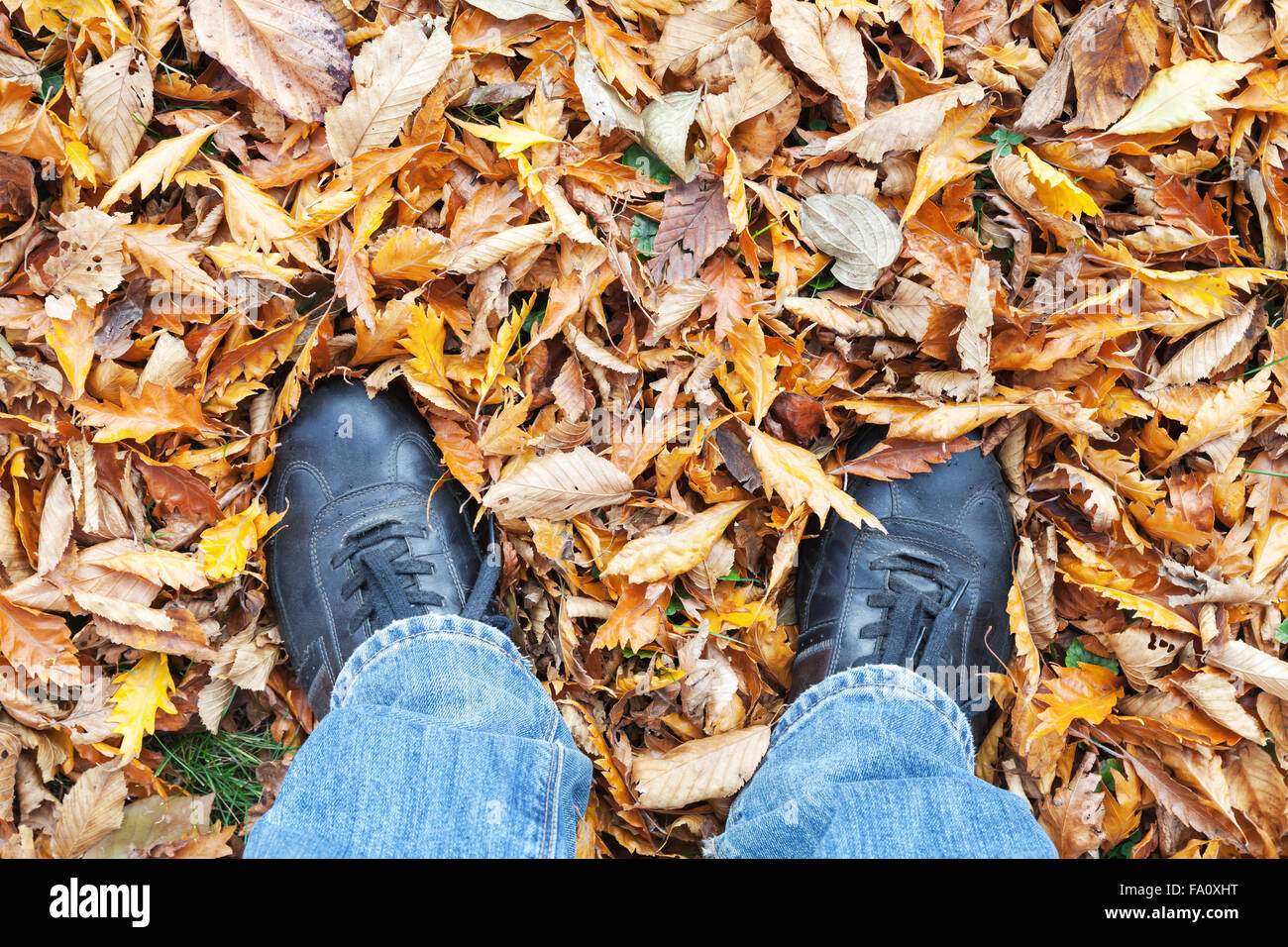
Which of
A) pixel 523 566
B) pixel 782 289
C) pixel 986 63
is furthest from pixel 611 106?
pixel 523 566

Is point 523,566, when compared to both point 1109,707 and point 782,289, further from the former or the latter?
point 1109,707

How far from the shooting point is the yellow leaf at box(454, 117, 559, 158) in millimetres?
1278

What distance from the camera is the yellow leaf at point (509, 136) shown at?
1278mm

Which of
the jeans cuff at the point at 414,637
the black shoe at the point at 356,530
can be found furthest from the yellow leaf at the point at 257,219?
the jeans cuff at the point at 414,637

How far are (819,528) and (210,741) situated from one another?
1183 millimetres

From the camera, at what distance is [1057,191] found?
132 centimetres

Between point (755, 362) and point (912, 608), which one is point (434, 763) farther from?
point (912, 608)

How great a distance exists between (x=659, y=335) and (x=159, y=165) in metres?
0.85

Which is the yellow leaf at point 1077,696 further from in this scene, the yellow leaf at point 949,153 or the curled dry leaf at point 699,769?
the yellow leaf at point 949,153

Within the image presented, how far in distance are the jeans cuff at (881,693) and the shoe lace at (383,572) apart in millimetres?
640

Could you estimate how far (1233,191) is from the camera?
1.41 m

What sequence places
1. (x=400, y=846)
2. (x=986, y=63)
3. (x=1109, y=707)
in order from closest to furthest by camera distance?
(x=400, y=846)
(x=986, y=63)
(x=1109, y=707)

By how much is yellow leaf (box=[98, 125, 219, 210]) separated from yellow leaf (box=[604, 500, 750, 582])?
37.4 inches

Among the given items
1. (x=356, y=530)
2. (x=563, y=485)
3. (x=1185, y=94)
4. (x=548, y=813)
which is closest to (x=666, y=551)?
(x=563, y=485)
